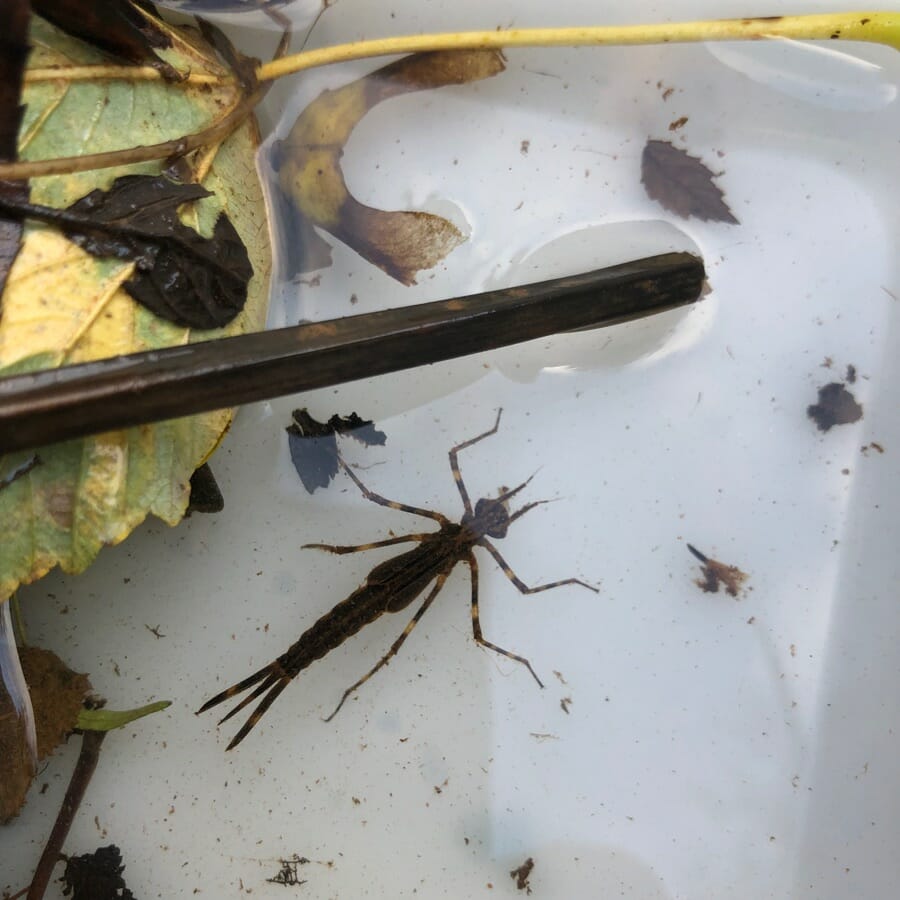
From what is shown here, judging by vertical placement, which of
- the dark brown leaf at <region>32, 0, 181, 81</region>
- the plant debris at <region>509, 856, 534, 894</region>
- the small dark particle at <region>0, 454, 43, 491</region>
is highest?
the dark brown leaf at <region>32, 0, 181, 81</region>

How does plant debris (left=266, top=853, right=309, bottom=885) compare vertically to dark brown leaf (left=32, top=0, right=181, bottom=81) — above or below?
below

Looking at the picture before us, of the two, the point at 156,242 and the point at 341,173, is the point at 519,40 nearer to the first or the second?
the point at 341,173

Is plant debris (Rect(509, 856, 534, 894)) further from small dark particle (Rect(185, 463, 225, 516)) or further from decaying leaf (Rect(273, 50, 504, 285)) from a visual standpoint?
decaying leaf (Rect(273, 50, 504, 285))

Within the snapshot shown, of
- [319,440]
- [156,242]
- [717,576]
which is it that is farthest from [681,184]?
→ [156,242]

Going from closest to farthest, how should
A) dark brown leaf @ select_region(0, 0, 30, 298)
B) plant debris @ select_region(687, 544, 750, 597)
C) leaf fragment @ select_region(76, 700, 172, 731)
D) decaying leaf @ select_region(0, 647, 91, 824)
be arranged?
dark brown leaf @ select_region(0, 0, 30, 298)
decaying leaf @ select_region(0, 647, 91, 824)
leaf fragment @ select_region(76, 700, 172, 731)
plant debris @ select_region(687, 544, 750, 597)

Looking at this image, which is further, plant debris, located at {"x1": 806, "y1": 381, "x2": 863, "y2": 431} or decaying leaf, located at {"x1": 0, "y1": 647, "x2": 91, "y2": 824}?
plant debris, located at {"x1": 806, "y1": 381, "x2": 863, "y2": 431}

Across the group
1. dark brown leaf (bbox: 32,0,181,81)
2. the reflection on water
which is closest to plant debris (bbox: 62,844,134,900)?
dark brown leaf (bbox: 32,0,181,81)

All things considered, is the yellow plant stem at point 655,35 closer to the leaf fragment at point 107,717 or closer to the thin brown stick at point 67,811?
the leaf fragment at point 107,717
